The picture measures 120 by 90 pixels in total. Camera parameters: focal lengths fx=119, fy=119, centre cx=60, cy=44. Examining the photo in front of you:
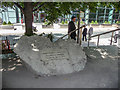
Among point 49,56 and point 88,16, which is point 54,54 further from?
point 88,16

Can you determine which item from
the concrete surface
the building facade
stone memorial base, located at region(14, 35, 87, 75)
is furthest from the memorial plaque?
the building facade

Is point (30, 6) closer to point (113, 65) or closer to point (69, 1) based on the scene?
point (69, 1)

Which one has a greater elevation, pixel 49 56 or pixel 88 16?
pixel 88 16

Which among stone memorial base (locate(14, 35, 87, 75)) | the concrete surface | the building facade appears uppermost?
the building facade

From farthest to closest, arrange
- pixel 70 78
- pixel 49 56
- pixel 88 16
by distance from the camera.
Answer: pixel 88 16
pixel 49 56
pixel 70 78

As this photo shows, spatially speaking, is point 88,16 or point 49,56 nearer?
point 49,56

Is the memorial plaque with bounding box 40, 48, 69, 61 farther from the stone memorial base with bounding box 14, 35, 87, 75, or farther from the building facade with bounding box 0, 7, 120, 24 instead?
the building facade with bounding box 0, 7, 120, 24

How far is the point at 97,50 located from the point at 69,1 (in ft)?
10.1

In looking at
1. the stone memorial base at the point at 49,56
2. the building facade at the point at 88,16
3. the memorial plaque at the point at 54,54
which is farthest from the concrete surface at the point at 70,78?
the building facade at the point at 88,16

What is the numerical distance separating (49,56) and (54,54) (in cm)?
23

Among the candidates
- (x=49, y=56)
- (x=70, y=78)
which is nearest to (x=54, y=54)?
(x=49, y=56)

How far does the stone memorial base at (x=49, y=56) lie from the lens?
412 cm

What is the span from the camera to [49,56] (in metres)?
4.43

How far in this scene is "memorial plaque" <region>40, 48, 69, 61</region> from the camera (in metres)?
4.38
